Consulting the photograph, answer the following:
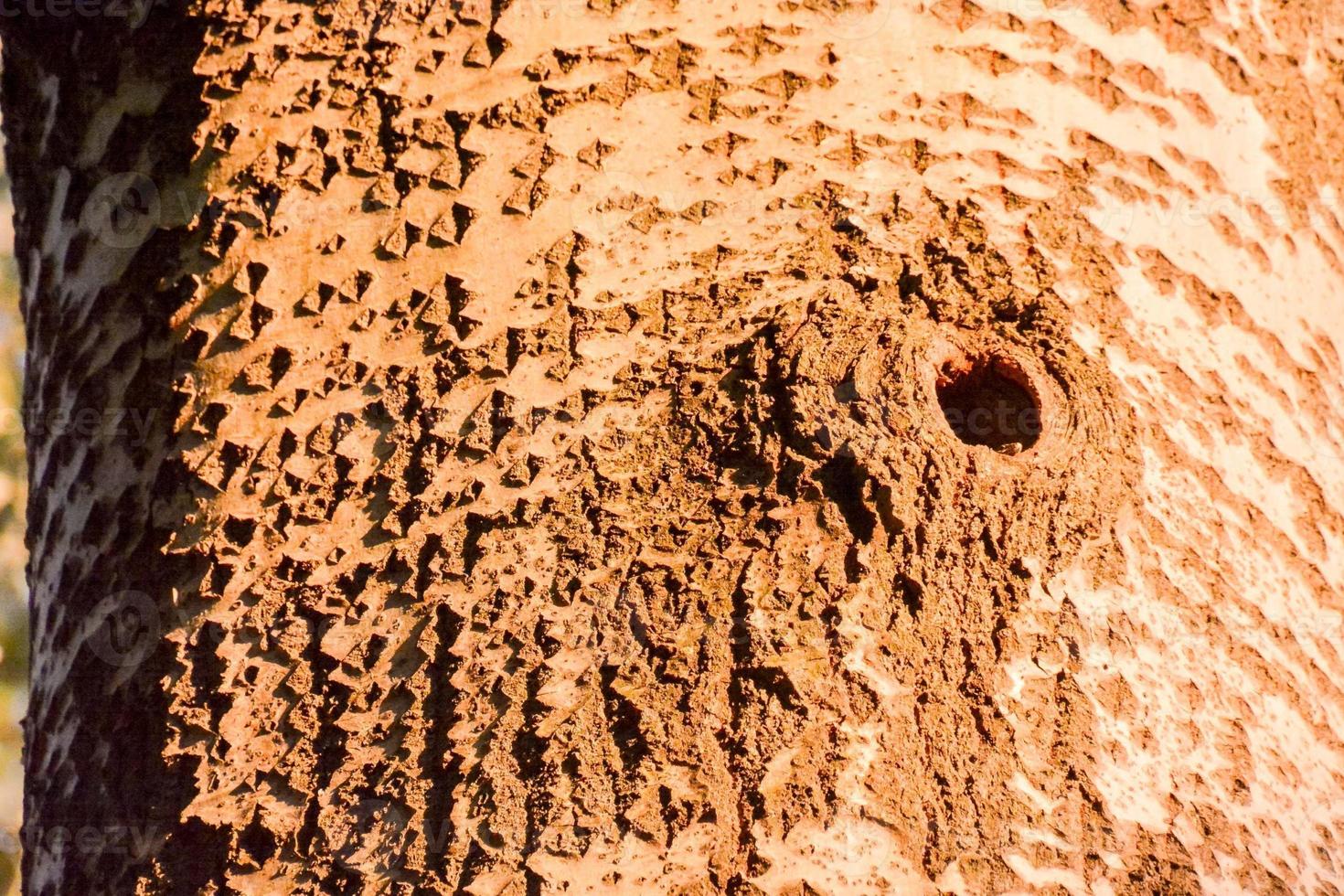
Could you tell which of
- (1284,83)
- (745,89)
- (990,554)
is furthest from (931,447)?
(1284,83)

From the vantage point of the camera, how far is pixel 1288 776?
84cm

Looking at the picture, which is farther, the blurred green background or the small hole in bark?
the blurred green background

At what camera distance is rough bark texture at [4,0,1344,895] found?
2.54ft

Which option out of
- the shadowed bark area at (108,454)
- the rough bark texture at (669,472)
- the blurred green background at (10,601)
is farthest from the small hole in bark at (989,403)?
the blurred green background at (10,601)

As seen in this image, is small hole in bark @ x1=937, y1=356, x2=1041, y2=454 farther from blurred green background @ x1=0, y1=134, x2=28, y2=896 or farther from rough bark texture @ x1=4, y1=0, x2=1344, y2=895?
blurred green background @ x1=0, y1=134, x2=28, y2=896

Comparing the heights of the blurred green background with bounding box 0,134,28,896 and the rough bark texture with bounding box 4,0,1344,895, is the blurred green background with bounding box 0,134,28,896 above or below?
below

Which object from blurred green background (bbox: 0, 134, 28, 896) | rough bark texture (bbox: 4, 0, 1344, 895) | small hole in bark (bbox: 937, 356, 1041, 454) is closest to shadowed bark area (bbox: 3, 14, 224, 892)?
rough bark texture (bbox: 4, 0, 1344, 895)

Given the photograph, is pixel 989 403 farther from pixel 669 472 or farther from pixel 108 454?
pixel 108 454

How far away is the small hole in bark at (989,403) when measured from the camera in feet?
2.86

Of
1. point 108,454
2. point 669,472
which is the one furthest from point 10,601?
point 669,472

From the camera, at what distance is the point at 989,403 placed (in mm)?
896

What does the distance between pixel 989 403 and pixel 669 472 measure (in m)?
0.26

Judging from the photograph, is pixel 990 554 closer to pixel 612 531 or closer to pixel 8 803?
pixel 612 531

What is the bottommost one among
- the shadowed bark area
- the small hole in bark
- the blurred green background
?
the blurred green background
